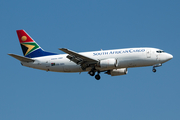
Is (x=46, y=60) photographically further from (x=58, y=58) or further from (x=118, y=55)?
(x=118, y=55)

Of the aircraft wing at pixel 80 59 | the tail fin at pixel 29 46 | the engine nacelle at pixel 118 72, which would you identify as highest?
the tail fin at pixel 29 46

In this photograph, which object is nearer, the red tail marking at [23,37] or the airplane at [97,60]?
the airplane at [97,60]

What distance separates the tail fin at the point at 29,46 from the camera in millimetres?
53344

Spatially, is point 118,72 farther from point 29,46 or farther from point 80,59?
point 29,46

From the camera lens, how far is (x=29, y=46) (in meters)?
54.6

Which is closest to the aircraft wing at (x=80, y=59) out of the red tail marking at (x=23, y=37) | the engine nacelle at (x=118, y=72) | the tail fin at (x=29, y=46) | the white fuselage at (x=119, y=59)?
the white fuselage at (x=119, y=59)

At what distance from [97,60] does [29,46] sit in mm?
13421

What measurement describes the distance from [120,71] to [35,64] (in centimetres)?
1438

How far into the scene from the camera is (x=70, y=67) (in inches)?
1980

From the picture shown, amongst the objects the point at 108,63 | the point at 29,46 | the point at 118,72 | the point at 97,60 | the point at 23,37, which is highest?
the point at 23,37

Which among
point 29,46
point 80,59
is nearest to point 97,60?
point 80,59

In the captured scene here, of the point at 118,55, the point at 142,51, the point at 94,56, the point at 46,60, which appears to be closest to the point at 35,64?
the point at 46,60

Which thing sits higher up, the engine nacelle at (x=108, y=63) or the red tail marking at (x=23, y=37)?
the red tail marking at (x=23, y=37)

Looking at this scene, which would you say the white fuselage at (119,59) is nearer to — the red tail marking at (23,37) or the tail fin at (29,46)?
the tail fin at (29,46)
